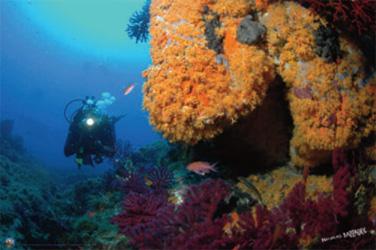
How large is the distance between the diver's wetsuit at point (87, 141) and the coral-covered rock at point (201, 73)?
541 centimetres

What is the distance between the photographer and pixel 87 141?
28.7 ft

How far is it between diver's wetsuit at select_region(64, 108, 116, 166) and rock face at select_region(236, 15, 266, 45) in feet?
19.1

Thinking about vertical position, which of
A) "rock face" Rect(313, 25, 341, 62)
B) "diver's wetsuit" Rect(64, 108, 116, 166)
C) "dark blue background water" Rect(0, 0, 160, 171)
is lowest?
"rock face" Rect(313, 25, 341, 62)

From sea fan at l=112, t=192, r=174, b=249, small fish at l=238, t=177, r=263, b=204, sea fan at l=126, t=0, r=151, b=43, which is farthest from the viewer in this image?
sea fan at l=126, t=0, r=151, b=43

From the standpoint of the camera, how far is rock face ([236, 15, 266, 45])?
366 cm

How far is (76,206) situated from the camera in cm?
694

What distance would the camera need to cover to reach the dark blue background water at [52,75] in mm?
56875

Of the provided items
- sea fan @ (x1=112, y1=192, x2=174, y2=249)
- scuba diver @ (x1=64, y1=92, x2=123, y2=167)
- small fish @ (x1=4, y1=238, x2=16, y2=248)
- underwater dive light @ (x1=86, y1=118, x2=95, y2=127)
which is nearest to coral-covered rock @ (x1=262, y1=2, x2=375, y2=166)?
sea fan @ (x1=112, y1=192, x2=174, y2=249)

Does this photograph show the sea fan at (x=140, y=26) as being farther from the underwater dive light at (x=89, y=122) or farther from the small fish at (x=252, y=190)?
the small fish at (x=252, y=190)

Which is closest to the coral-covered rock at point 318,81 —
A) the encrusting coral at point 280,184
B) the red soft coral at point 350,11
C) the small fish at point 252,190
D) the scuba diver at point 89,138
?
the red soft coral at point 350,11

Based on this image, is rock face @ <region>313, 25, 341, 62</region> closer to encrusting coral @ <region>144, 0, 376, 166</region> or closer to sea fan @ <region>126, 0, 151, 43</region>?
encrusting coral @ <region>144, 0, 376, 166</region>

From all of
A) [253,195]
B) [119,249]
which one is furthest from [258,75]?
[119,249]

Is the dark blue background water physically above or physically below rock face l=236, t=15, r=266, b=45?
above

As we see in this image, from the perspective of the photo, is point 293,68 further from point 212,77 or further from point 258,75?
point 212,77
